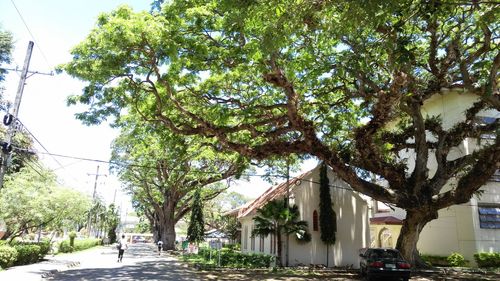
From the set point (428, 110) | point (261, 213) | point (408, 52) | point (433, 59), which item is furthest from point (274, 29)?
point (428, 110)

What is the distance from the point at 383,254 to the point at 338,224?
731 cm

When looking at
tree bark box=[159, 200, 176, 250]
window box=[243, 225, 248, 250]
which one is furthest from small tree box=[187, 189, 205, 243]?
window box=[243, 225, 248, 250]

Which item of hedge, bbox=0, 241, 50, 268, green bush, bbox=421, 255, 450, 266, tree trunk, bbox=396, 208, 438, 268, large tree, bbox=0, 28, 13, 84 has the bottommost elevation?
green bush, bbox=421, 255, 450, 266

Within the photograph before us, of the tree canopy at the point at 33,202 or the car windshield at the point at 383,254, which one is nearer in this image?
the car windshield at the point at 383,254

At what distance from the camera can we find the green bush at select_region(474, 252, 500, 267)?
24719 mm

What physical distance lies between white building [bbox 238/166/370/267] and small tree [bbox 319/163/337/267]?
1.24ft

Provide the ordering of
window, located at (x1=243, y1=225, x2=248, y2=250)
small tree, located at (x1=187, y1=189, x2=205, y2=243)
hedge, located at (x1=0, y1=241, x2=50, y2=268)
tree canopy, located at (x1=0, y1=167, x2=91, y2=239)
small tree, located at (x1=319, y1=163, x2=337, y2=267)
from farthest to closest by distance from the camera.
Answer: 1. small tree, located at (x1=187, y1=189, x2=205, y2=243)
2. window, located at (x1=243, y1=225, x2=248, y2=250)
3. small tree, located at (x1=319, y1=163, x2=337, y2=267)
4. tree canopy, located at (x1=0, y1=167, x2=91, y2=239)
5. hedge, located at (x1=0, y1=241, x2=50, y2=268)

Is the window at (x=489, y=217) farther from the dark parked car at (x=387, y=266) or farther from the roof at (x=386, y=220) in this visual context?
the dark parked car at (x=387, y=266)

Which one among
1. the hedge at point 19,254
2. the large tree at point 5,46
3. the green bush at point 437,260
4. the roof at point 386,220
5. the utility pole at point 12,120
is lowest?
the green bush at point 437,260

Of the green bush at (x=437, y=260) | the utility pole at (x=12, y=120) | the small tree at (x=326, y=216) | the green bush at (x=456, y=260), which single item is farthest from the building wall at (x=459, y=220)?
the utility pole at (x=12, y=120)

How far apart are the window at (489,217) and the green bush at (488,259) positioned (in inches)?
82.0

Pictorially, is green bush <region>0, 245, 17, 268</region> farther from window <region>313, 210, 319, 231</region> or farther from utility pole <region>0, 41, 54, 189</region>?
window <region>313, 210, 319, 231</region>

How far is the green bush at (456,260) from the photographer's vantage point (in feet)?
84.5

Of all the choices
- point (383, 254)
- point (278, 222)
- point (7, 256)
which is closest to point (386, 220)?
point (278, 222)
